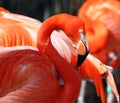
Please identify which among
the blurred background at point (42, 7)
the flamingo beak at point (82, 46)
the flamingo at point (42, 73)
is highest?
the flamingo beak at point (82, 46)

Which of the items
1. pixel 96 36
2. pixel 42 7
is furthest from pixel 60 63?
pixel 42 7

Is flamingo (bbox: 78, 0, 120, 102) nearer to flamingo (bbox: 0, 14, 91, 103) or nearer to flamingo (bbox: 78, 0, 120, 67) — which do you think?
flamingo (bbox: 78, 0, 120, 67)

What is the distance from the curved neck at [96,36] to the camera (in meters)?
4.90

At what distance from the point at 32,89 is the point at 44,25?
0.32 metres

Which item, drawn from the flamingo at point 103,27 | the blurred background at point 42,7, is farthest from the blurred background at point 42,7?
the flamingo at point 103,27

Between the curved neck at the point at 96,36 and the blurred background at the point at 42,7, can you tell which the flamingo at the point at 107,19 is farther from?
the blurred background at the point at 42,7

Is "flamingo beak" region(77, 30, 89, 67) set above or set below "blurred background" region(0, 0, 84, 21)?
above

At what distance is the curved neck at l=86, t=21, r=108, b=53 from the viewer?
4.90 meters

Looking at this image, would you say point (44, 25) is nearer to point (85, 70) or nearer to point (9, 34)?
point (9, 34)

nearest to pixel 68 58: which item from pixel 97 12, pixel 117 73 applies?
pixel 97 12

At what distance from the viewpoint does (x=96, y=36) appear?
16.0 feet

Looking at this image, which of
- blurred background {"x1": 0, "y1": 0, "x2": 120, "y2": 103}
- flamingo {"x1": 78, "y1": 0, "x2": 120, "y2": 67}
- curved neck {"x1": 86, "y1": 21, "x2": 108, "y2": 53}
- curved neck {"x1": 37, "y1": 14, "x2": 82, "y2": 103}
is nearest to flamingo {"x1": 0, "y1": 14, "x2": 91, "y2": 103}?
curved neck {"x1": 37, "y1": 14, "x2": 82, "y2": 103}

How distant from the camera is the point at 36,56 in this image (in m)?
2.46

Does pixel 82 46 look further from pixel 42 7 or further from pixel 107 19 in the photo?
pixel 42 7
